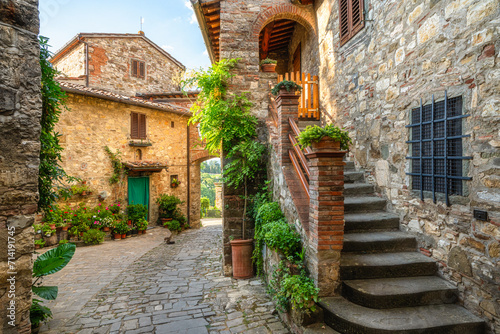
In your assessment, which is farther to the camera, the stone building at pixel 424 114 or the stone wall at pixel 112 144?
the stone wall at pixel 112 144

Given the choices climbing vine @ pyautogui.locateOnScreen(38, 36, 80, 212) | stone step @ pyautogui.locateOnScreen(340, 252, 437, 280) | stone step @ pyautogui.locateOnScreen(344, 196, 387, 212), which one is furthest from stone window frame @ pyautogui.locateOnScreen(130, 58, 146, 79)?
stone step @ pyautogui.locateOnScreen(340, 252, 437, 280)

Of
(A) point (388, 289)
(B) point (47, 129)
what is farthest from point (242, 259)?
(B) point (47, 129)

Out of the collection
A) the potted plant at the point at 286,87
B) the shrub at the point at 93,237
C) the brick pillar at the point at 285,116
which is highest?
the potted plant at the point at 286,87

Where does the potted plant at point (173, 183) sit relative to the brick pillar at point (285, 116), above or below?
below

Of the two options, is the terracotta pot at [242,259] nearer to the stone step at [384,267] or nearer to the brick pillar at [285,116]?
the brick pillar at [285,116]

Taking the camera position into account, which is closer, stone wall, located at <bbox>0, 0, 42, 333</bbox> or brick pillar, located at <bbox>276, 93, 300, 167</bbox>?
stone wall, located at <bbox>0, 0, 42, 333</bbox>

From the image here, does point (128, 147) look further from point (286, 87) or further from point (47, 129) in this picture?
point (286, 87)

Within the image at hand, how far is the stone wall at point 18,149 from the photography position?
2375mm

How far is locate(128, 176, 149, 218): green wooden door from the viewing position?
10617 mm

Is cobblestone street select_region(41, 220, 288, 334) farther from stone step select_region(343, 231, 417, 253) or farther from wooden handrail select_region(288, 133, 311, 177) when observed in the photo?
wooden handrail select_region(288, 133, 311, 177)

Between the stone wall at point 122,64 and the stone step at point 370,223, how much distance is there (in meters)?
12.3

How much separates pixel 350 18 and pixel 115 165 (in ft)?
31.1

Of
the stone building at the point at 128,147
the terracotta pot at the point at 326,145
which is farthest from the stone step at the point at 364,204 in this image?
the stone building at the point at 128,147

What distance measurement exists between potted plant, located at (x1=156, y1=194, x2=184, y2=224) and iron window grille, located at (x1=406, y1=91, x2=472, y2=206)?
1028cm
